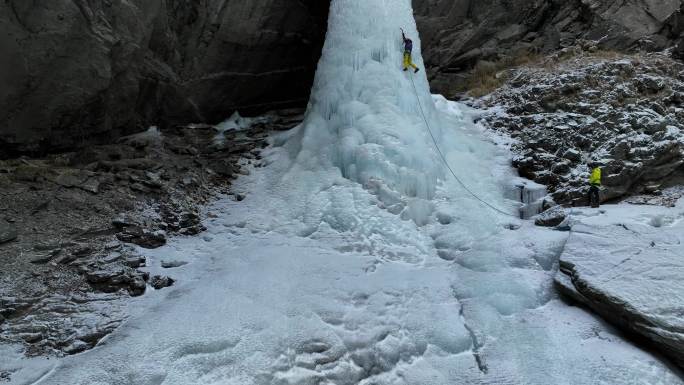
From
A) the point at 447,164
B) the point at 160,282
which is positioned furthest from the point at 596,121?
the point at 160,282

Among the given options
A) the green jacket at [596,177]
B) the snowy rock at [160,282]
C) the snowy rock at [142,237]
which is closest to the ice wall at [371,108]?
the green jacket at [596,177]

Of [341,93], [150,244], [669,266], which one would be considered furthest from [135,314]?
[669,266]

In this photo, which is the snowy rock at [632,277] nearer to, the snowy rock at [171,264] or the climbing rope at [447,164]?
the climbing rope at [447,164]

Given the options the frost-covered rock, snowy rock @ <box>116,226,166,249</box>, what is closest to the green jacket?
the frost-covered rock

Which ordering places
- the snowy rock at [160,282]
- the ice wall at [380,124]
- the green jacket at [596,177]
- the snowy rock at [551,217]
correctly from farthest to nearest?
1. the ice wall at [380,124]
2. the green jacket at [596,177]
3. the snowy rock at [551,217]
4. the snowy rock at [160,282]

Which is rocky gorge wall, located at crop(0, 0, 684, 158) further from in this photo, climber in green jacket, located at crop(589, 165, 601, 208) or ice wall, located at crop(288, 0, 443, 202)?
climber in green jacket, located at crop(589, 165, 601, 208)

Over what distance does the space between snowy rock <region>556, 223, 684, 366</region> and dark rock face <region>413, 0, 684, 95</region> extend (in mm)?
8617

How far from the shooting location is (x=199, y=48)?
12297mm

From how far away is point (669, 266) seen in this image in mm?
6953

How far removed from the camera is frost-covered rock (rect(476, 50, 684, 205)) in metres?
10.4

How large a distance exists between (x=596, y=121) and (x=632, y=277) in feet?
18.9

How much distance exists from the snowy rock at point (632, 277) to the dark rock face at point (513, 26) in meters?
A: 8.62

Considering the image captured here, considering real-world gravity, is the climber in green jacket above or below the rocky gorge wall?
below

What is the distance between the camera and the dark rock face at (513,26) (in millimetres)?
14992
